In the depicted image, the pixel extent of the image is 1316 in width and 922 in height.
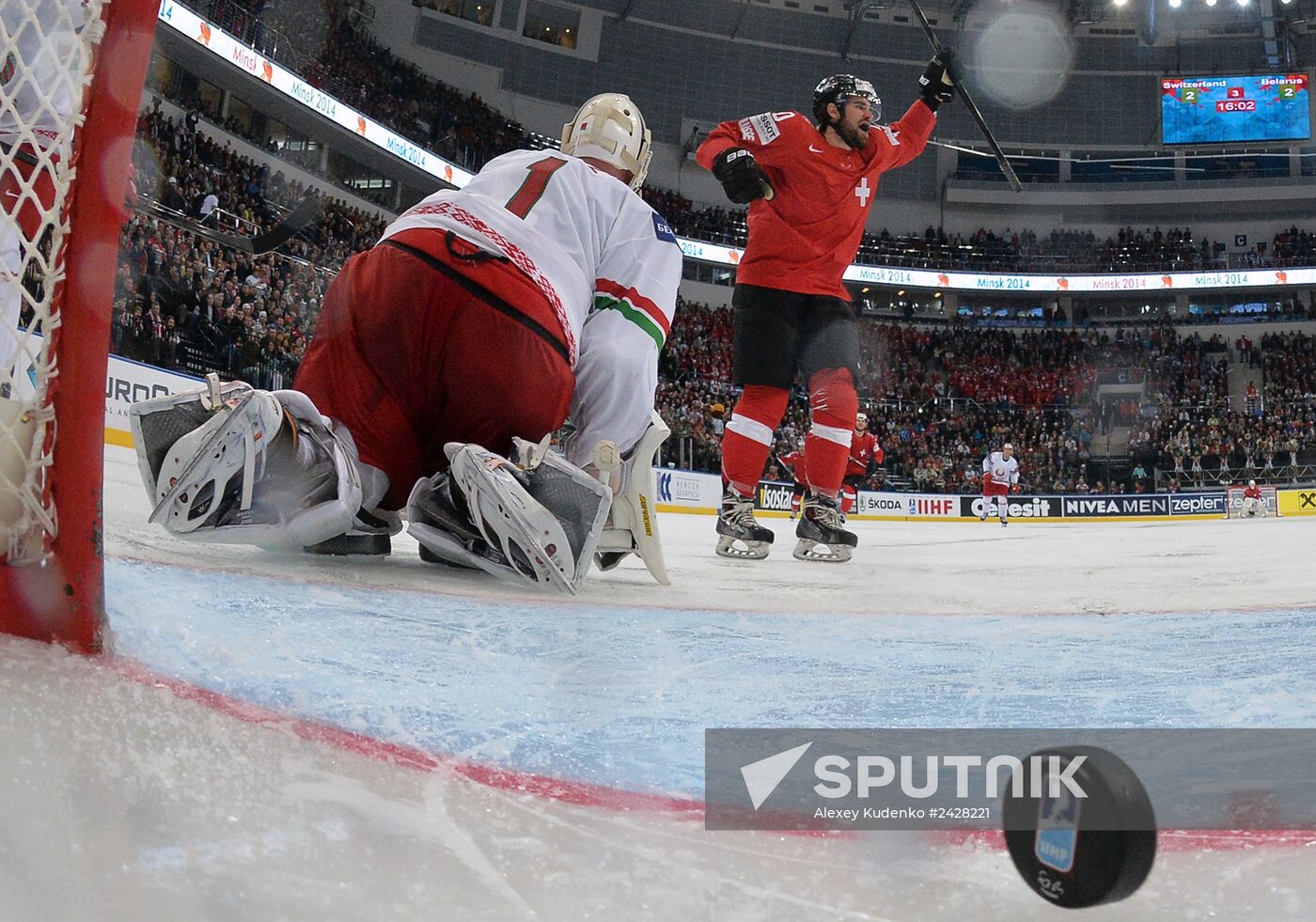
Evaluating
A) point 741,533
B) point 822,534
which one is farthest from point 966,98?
point 741,533

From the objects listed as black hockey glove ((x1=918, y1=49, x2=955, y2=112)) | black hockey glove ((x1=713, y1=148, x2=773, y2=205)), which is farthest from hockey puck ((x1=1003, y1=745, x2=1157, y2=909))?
black hockey glove ((x1=918, y1=49, x2=955, y2=112))

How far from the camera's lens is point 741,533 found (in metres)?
3.51

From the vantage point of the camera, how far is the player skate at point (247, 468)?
1473 mm

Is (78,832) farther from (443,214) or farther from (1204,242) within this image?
(1204,242)

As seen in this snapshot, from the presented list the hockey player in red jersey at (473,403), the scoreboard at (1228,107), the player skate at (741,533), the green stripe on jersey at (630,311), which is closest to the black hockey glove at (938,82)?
the player skate at (741,533)

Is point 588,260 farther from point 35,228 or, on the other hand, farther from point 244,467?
point 35,228

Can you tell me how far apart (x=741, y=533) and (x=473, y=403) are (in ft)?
5.92

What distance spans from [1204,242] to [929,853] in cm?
2581

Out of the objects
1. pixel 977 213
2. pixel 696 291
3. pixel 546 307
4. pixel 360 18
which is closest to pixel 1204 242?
pixel 977 213

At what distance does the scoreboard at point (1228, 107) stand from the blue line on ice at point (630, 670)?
2468cm

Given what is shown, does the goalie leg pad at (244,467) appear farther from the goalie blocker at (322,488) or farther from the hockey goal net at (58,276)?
the hockey goal net at (58,276)

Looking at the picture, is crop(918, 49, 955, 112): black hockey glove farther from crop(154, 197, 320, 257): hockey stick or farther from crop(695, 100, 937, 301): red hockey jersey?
crop(154, 197, 320, 257): hockey stick

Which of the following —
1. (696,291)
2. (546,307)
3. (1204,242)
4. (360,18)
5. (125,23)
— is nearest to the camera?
(125,23)

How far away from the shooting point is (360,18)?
56.2 ft
